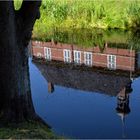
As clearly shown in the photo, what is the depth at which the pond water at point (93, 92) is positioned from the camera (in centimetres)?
1588

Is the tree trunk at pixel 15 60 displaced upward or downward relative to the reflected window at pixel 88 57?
upward

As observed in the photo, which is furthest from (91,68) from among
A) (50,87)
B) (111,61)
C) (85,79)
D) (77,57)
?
(50,87)

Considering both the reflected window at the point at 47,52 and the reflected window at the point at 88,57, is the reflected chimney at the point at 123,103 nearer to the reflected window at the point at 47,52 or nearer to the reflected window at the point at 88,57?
the reflected window at the point at 88,57

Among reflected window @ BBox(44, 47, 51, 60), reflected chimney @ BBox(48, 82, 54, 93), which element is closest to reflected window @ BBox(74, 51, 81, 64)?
reflected window @ BBox(44, 47, 51, 60)

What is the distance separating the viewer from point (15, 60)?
11.4 m

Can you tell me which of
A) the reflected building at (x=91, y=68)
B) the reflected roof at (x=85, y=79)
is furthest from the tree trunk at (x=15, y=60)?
the reflected roof at (x=85, y=79)

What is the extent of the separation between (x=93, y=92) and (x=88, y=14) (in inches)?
598

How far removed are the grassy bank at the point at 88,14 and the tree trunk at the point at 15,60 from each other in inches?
849

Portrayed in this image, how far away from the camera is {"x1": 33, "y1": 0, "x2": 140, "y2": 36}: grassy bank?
32.6 m

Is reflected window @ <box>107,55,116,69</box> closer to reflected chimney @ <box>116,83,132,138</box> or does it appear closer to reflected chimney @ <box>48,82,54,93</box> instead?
reflected chimney @ <box>116,83,132,138</box>

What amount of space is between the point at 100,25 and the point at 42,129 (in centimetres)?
2342

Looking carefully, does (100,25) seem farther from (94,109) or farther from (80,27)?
(94,109)

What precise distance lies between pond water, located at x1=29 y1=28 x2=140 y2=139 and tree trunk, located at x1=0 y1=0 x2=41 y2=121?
3050 millimetres

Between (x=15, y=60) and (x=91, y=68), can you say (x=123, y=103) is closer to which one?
(x=15, y=60)
